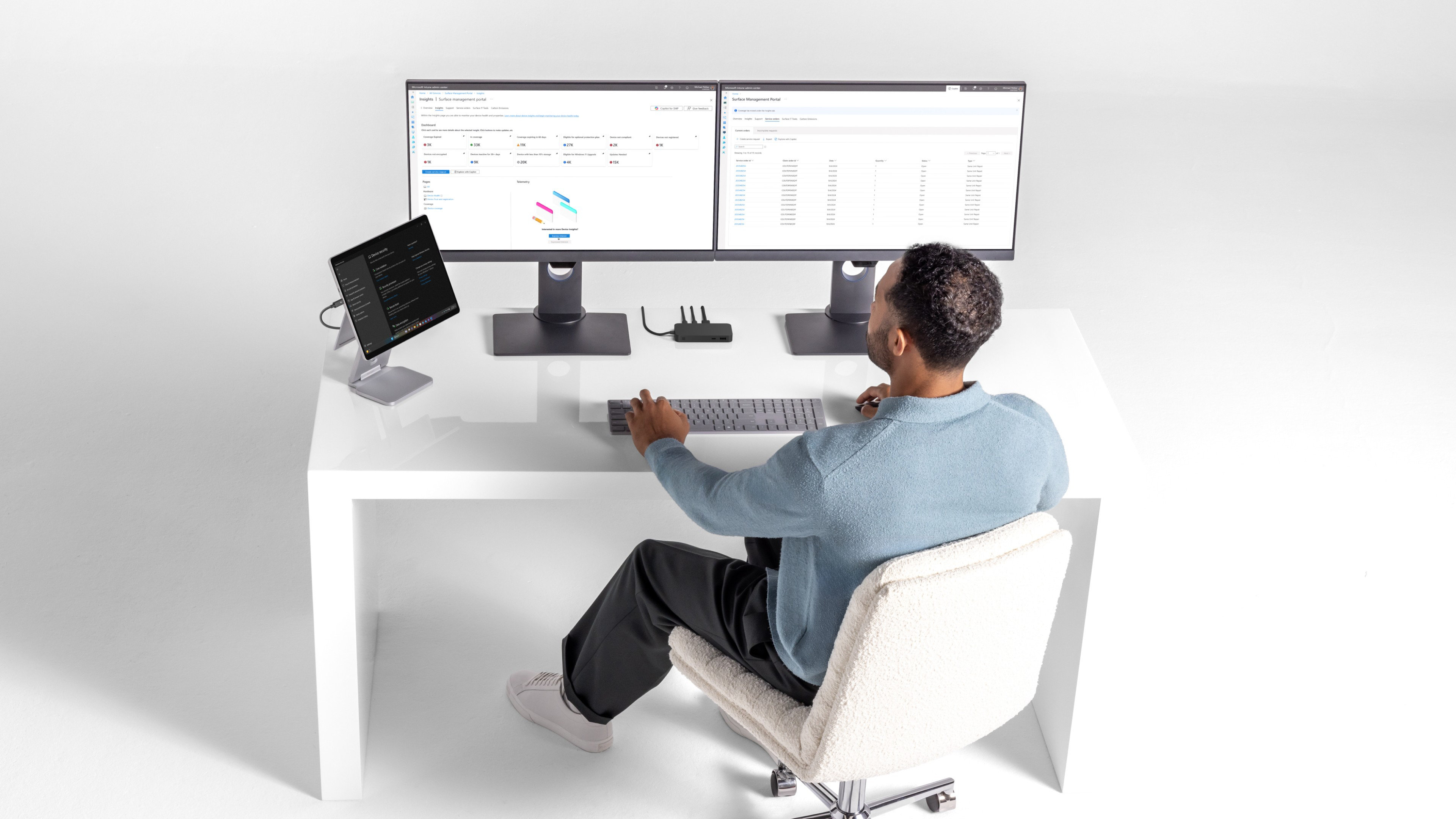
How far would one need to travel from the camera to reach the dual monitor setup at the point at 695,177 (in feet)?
9.91

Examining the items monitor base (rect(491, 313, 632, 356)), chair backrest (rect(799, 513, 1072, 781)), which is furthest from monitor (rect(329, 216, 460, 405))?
chair backrest (rect(799, 513, 1072, 781))

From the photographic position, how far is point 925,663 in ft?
7.39

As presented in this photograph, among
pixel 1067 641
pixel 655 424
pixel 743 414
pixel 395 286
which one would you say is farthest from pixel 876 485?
pixel 395 286

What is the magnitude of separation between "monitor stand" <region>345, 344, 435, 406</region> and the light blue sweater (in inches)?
29.2

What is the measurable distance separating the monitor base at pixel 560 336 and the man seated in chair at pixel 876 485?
49cm

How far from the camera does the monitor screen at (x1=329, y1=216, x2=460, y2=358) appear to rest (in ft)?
9.19

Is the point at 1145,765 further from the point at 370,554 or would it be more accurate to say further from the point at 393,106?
the point at 393,106

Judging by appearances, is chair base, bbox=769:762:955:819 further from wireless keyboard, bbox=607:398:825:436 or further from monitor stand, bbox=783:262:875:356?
monitor stand, bbox=783:262:875:356

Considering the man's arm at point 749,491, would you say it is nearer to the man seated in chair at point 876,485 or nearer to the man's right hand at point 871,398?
the man seated in chair at point 876,485

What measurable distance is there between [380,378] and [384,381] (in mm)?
11

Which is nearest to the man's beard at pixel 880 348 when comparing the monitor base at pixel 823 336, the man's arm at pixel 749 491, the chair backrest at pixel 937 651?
the man's arm at pixel 749 491

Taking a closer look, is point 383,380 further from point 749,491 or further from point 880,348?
point 880,348

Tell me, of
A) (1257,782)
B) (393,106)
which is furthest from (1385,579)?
(393,106)

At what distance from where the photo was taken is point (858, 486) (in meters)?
2.20
